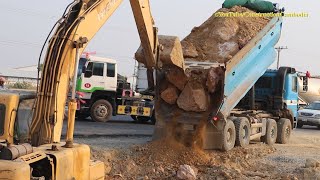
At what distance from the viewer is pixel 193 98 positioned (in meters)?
11.4

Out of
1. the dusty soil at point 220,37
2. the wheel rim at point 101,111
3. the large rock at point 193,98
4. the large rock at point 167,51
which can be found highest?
the dusty soil at point 220,37

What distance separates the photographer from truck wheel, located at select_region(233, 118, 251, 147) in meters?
13.0

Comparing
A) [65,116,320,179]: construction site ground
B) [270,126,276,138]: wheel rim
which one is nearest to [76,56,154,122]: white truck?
[65,116,320,179]: construction site ground

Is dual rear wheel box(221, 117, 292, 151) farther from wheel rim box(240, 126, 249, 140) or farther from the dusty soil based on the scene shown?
the dusty soil

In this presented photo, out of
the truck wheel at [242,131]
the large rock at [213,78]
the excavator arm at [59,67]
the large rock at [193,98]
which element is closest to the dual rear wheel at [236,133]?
the truck wheel at [242,131]

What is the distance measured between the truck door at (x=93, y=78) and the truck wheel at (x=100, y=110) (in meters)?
0.62

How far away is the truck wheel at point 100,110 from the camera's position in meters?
20.0

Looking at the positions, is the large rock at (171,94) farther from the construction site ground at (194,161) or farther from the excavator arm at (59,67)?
the excavator arm at (59,67)

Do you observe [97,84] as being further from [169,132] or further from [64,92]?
[64,92]

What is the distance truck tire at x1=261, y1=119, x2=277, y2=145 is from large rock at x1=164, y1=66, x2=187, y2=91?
5.09 m

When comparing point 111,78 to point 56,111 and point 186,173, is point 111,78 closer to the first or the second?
point 186,173

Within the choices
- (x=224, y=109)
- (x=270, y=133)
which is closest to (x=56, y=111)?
(x=224, y=109)

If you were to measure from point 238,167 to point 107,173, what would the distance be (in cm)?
313

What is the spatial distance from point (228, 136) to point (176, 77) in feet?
7.56
